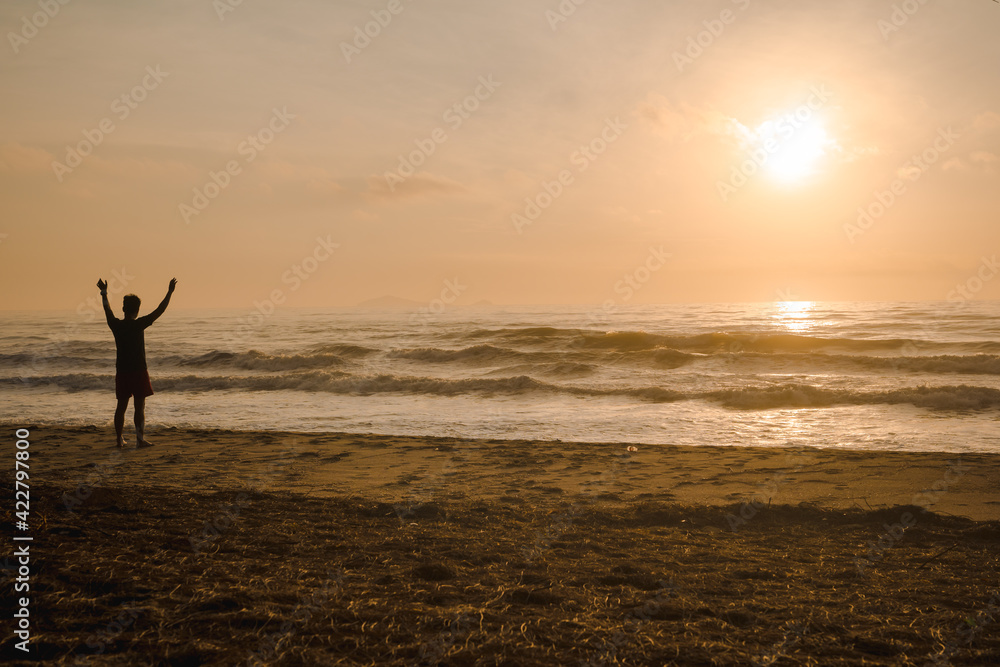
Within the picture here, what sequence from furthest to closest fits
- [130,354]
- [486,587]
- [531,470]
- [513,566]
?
[130,354] → [531,470] → [513,566] → [486,587]

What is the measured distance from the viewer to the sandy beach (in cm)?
283

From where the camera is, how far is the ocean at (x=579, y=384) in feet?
37.6

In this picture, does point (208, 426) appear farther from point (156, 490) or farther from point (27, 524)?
point (27, 524)

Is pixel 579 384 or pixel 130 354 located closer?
pixel 130 354

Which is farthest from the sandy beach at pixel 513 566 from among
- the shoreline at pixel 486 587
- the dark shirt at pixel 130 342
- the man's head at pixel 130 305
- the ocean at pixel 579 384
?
the ocean at pixel 579 384

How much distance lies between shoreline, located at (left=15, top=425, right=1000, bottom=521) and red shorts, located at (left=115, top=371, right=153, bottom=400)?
0.83 m

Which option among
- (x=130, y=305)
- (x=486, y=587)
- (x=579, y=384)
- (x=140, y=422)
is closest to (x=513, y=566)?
(x=486, y=587)

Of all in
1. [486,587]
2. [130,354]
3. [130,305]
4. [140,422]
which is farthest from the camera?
[140,422]

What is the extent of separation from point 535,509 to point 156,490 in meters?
3.53

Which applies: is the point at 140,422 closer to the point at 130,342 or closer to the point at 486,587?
the point at 130,342

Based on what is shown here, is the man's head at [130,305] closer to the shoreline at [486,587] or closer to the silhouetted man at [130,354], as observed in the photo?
the silhouetted man at [130,354]

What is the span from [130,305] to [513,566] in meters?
6.90

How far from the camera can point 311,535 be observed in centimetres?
445

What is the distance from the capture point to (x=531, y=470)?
24.9 feet
